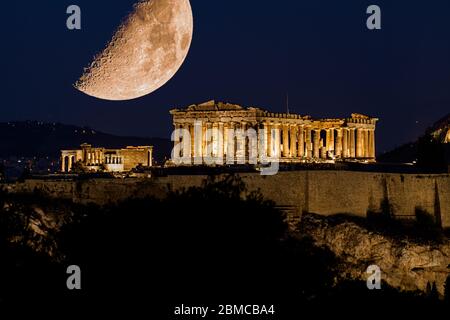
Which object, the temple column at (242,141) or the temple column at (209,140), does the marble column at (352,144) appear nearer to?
the temple column at (242,141)

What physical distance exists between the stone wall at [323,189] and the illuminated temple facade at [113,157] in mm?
18696

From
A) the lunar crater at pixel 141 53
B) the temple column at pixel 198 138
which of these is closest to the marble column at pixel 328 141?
the temple column at pixel 198 138

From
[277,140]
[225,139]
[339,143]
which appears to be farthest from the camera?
[339,143]

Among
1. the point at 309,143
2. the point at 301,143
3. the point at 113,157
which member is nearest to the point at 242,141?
the point at 301,143

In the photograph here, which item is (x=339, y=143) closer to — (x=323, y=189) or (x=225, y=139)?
(x=225, y=139)

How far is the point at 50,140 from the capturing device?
132m

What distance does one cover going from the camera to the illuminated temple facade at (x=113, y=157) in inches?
2410

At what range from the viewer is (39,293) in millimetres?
28359

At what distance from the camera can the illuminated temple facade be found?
2410 inches

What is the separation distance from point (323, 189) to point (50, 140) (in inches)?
3698

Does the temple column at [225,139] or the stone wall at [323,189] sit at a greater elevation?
the temple column at [225,139]

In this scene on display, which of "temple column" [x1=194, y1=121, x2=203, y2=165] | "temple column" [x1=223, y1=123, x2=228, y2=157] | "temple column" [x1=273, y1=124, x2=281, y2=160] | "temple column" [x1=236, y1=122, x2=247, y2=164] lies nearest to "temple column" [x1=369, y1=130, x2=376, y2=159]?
"temple column" [x1=273, y1=124, x2=281, y2=160]
